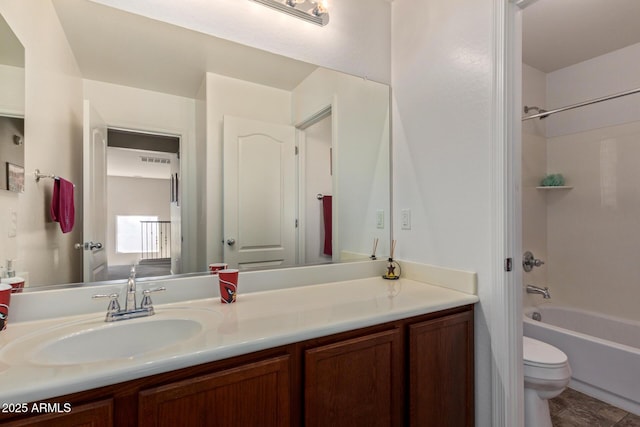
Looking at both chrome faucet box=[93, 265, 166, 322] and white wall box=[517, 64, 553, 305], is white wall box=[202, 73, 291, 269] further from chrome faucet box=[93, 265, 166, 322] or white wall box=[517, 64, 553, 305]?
white wall box=[517, 64, 553, 305]

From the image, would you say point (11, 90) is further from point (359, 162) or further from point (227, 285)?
point (359, 162)

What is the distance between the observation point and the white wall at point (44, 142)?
984mm

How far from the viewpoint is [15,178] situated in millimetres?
961

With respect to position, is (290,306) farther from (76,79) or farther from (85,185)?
(76,79)

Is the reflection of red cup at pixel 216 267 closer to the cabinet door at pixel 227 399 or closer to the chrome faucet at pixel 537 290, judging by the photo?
the cabinet door at pixel 227 399

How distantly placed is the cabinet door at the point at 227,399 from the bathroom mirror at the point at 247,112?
63cm

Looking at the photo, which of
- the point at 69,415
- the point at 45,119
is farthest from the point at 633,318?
the point at 45,119

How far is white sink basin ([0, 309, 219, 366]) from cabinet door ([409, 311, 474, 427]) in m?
0.77

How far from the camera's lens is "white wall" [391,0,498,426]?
130 cm

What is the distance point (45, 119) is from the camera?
1.06 meters

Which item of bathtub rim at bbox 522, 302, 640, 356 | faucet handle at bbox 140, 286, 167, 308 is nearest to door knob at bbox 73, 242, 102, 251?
faucet handle at bbox 140, 286, 167, 308

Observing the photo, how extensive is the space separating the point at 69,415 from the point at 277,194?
1114 millimetres

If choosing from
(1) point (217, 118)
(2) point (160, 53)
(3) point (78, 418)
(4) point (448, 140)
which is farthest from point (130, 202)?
(4) point (448, 140)

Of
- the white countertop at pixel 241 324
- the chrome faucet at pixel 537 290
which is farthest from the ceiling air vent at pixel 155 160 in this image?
the chrome faucet at pixel 537 290
